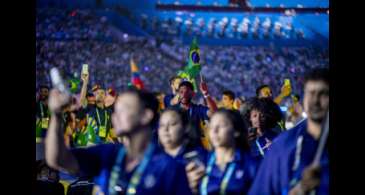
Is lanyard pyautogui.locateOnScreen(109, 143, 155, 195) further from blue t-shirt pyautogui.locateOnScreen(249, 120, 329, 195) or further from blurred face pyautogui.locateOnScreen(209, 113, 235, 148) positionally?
blue t-shirt pyautogui.locateOnScreen(249, 120, 329, 195)

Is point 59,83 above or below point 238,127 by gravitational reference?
above

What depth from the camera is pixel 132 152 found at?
376 centimetres

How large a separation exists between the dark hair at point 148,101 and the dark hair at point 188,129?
0.26 ft

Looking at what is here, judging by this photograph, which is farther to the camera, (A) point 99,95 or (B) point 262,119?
(A) point 99,95

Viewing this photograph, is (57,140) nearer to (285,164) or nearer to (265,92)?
(285,164)

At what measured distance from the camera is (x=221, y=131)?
392 cm

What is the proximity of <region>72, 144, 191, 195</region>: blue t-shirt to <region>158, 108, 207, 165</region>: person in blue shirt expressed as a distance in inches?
5.4

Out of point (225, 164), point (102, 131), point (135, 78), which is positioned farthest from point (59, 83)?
point (102, 131)

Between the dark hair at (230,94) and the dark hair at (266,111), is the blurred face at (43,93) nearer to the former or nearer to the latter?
the dark hair at (230,94)

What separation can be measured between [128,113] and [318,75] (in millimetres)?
1309

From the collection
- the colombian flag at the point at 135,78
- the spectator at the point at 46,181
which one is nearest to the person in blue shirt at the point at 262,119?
the colombian flag at the point at 135,78

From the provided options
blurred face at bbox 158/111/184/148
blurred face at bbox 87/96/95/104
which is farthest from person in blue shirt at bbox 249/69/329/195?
blurred face at bbox 87/96/95/104

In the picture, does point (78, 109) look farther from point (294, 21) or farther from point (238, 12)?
point (294, 21)
